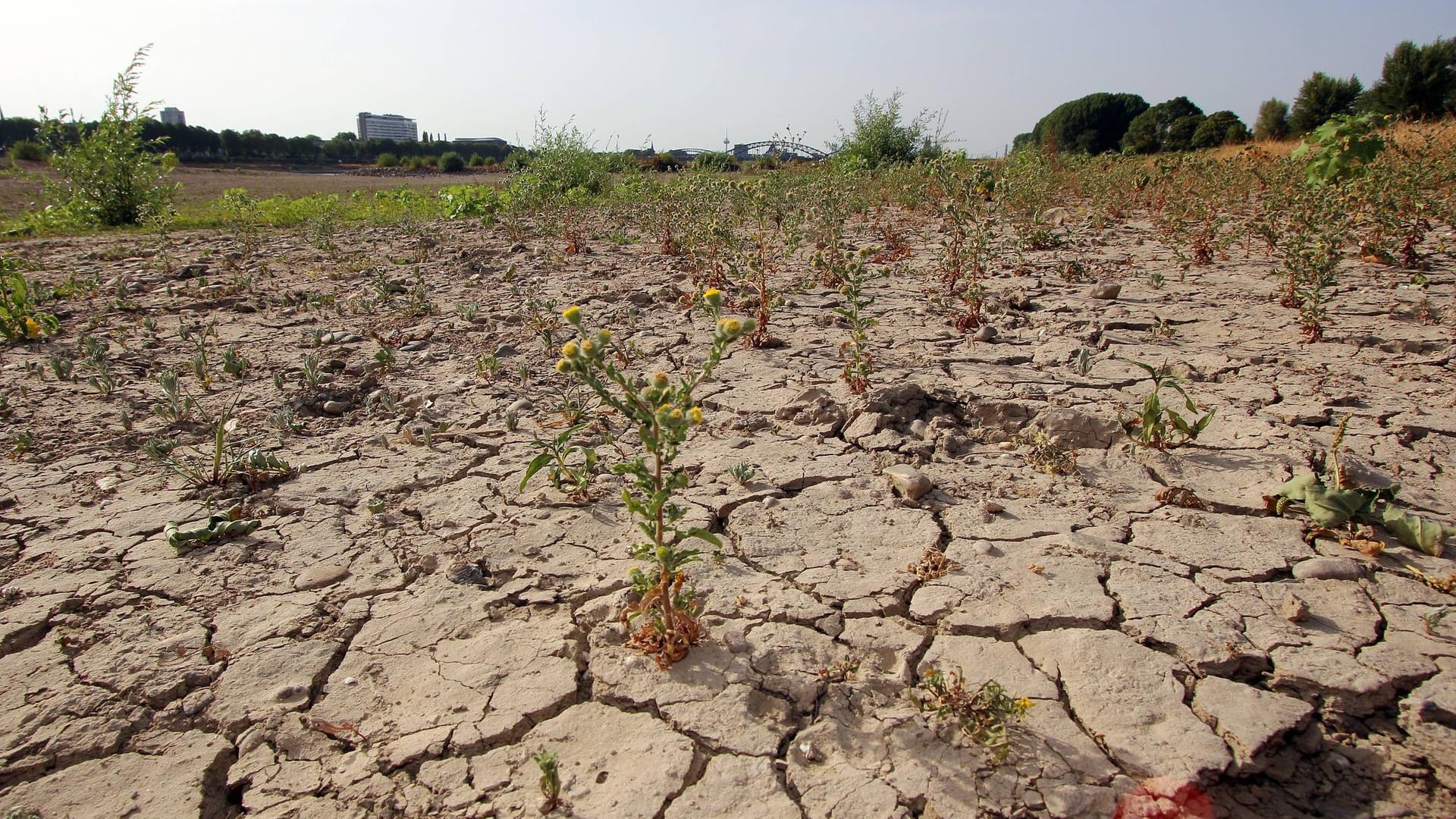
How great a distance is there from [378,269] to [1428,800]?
22.2ft

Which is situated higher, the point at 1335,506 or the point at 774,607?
the point at 1335,506

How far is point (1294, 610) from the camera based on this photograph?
199cm

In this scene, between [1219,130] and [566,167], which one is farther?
[1219,130]

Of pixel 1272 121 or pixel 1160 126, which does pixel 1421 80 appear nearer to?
pixel 1272 121

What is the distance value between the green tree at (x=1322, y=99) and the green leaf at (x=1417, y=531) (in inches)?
773

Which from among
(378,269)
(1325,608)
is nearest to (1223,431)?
(1325,608)

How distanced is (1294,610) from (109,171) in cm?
1113

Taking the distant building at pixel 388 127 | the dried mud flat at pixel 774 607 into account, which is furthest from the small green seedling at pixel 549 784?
the distant building at pixel 388 127

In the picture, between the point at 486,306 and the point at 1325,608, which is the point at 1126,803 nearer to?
the point at 1325,608

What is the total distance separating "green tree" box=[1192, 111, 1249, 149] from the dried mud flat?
1663cm

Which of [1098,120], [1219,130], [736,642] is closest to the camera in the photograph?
[736,642]

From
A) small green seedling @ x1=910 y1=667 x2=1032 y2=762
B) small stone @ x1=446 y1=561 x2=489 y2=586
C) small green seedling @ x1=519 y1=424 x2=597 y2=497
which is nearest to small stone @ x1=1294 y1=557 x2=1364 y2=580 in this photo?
small green seedling @ x1=910 y1=667 x2=1032 y2=762

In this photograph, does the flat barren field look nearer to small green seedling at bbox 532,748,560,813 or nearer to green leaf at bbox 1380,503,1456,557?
small green seedling at bbox 532,748,560,813

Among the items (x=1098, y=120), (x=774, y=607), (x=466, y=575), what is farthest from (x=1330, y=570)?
(x=1098, y=120)
